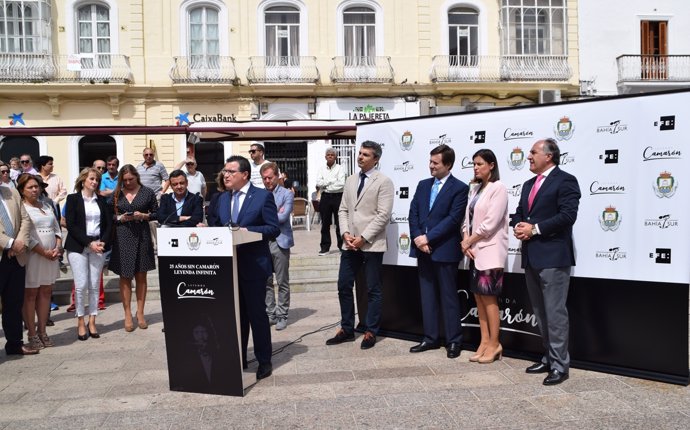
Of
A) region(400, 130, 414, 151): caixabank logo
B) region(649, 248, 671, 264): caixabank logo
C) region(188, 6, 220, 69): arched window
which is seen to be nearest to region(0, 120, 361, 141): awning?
region(400, 130, 414, 151): caixabank logo

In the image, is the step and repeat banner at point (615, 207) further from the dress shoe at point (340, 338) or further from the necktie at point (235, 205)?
the necktie at point (235, 205)

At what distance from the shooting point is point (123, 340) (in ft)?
24.8

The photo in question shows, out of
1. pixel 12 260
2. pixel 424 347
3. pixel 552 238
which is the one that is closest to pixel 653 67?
pixel 424 347

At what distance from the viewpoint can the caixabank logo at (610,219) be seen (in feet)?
18.5

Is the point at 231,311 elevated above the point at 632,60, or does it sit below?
below

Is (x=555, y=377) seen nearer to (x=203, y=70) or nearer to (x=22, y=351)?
(x=22, y=351)

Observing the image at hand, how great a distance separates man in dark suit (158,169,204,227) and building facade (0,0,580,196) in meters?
14.3

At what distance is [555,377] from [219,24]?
1965 cm

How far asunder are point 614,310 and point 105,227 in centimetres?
554

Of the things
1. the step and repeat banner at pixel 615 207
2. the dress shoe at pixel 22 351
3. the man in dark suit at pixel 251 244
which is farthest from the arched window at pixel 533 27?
the dress shoe at pixel 22 351

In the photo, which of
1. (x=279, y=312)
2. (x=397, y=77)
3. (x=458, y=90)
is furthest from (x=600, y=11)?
(x=279, y=312)

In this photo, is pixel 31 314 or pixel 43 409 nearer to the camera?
pixel 43 409

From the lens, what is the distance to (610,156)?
5688mm

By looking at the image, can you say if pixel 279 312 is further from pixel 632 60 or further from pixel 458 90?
pixel 632 60
